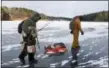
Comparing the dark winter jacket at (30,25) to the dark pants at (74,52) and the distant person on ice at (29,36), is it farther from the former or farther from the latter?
the dark pants at (74,52)

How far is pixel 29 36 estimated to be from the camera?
2277 millimetres

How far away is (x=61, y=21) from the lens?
7.56 ft

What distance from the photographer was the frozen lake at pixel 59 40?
7.52 ft

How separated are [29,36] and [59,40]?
211 mm

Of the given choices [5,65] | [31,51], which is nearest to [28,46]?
[31,51]

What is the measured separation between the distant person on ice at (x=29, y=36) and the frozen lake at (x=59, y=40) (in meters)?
0.03

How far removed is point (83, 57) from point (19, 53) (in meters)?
0.45

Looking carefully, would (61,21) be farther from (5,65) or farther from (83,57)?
(5,65)

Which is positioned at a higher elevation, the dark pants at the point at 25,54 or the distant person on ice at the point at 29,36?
the distant person on ice at the point at 29,36

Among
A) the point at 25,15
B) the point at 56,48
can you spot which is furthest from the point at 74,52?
the point at 25,15

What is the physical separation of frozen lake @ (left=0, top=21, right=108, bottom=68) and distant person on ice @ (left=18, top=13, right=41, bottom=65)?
0.03 metres

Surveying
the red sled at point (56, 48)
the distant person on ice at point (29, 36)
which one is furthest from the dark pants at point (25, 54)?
the red sled at point (56, 48)

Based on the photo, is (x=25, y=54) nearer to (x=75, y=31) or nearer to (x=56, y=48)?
(x=56, y=48)

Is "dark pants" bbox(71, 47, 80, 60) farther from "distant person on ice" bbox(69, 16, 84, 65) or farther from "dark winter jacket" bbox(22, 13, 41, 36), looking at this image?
"dark winter jacket" bbox(22, 13, 41, 36)
